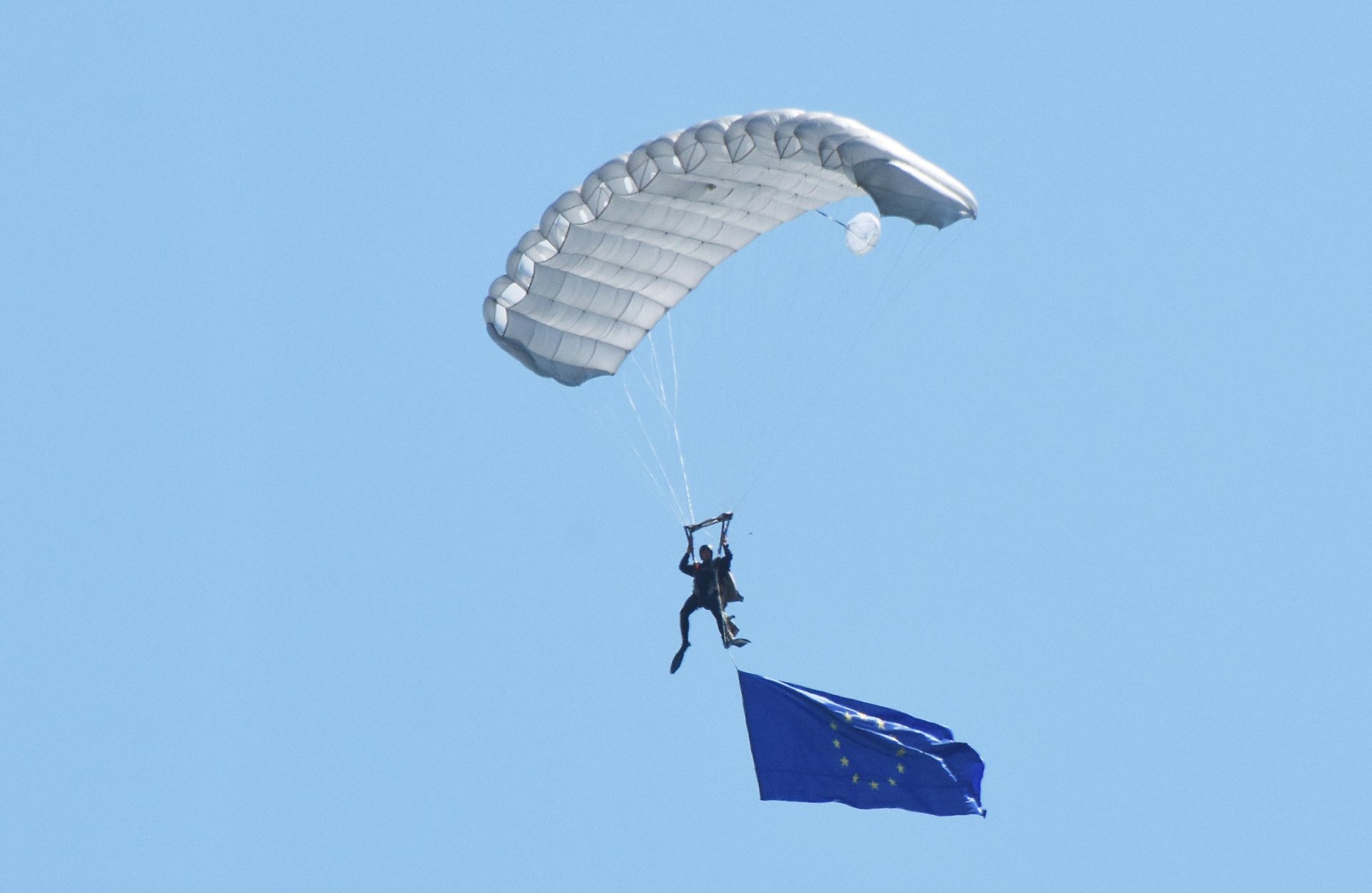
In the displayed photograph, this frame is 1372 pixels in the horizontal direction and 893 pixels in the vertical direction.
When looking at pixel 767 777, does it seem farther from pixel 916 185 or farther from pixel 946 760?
pixel 916 185

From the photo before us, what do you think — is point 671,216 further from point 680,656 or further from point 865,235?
point 680,656

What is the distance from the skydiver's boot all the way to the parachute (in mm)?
2821

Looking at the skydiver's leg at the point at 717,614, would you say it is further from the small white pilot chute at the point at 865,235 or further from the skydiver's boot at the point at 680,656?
the small white pilot chute at the point at 865,235

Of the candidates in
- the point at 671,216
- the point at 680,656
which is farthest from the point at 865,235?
the point at 680,656

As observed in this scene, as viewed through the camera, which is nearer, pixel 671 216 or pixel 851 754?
pixel 671 216

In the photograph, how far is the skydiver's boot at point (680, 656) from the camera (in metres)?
22.2

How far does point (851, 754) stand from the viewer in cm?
2277

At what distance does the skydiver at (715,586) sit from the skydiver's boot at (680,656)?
1.6 inches

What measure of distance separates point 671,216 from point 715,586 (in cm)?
349

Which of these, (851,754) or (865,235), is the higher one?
(865,235)

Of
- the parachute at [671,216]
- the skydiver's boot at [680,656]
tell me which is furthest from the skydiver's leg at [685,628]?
the parachute at [671,216]

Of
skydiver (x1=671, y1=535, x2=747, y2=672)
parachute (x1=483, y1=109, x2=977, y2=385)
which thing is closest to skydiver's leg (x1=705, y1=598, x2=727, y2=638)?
skydiver (x1=671, y1=535, x2=747, y2=672)

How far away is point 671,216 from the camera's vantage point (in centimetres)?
2230

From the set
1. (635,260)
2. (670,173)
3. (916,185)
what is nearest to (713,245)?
(635,260)
